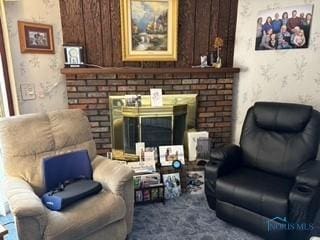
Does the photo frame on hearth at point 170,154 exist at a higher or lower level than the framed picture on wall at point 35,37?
lower

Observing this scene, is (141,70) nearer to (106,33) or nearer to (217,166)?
(106,33)

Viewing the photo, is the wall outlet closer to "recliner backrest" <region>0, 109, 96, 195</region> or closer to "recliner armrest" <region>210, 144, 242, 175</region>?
"recliner backrest" <region>0, 109, 96, 195</region>

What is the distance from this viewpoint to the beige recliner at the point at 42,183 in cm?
140

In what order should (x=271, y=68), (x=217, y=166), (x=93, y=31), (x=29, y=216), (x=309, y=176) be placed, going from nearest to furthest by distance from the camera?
(x=29, y=216), (x=309, y=176), (x=217, y=166), (x=93, y=31), (x=271, y=68)

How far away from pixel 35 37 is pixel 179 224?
209 centimetres

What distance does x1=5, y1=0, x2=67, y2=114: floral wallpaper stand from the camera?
7.13 feet

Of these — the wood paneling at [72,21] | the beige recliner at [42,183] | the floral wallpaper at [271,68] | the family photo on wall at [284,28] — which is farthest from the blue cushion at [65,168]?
the family photo on wall at [284,28]

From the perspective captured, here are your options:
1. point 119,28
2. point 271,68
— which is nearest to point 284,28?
point 271,68

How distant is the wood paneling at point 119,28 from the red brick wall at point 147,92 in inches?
Result: 6.0

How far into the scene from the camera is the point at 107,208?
162 centimetres

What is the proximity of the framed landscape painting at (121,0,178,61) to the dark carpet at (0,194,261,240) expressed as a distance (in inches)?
58.3

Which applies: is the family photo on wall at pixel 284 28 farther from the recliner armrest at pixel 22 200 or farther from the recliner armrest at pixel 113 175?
the recliner armrest at pixel 22 200

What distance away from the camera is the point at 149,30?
8.32ft

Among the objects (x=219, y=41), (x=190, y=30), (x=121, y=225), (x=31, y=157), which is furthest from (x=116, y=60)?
(x=121, y=225)
